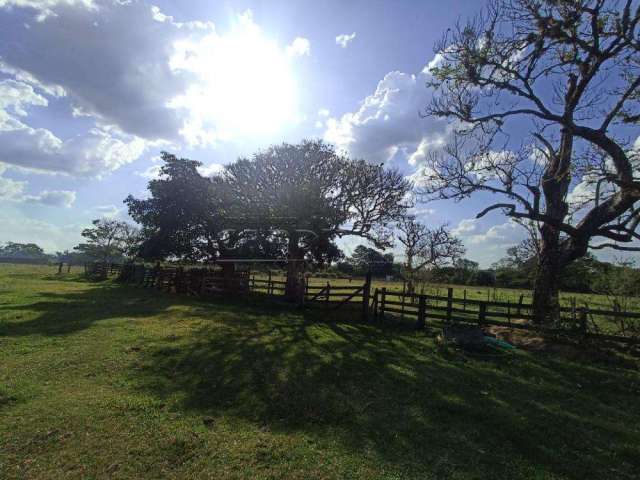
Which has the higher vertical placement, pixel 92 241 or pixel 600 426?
pixel 92 241

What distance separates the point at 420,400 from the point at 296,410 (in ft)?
7.50

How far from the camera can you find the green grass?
4.05m

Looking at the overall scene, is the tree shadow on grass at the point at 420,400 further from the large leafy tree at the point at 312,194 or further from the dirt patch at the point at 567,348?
the large leafy tree at the point at 312,194

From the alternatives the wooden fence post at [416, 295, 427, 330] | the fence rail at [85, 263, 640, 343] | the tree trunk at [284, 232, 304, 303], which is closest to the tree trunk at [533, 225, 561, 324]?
the fence rail at [85, 263, 640, 343]

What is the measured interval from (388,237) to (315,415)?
18.2 meters

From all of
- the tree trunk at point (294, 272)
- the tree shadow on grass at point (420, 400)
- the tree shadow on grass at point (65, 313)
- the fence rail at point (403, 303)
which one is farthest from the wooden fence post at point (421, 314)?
the tree shadow on grass at point (65, 313)

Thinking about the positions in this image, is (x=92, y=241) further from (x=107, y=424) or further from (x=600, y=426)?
(x=600, y=426)

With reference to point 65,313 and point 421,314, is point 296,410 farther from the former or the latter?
point 65,313

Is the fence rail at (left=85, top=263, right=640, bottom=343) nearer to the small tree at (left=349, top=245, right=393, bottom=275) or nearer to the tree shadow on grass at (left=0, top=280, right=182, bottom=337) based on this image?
the tree shadow on grass at (left=0, top=280, right=182, bottom=337)

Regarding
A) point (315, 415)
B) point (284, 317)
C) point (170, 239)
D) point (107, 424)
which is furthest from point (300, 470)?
point (170, 239)

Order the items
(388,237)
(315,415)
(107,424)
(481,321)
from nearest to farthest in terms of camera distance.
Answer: (107,424) < (315,415) < (481,321) < (388,237)

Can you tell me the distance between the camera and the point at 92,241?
4691cm

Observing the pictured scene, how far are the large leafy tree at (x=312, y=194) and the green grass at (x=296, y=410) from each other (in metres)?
11.1

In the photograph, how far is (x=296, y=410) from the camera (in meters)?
5.54
